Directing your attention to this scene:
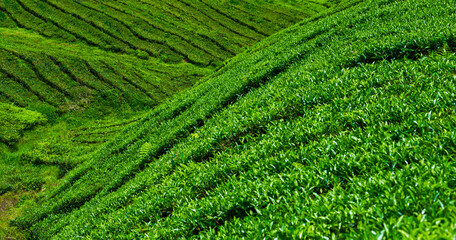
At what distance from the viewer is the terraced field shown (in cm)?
3581

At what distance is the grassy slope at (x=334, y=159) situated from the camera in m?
3.74

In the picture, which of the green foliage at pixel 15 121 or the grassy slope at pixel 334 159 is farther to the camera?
the green foliage at pixel 15 121

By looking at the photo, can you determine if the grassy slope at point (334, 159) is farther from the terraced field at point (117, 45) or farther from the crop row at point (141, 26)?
the crop row at point (141, 26)

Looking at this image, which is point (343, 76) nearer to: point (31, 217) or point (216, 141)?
point (216, 141)

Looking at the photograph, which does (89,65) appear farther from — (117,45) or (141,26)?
(141,26)

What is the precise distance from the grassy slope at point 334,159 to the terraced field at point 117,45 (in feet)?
88.2

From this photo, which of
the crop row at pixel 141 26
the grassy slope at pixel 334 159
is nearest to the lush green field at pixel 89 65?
the crop row at pixel 141 26

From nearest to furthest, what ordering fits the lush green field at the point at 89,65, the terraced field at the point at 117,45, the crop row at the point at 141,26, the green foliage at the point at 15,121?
the lush green field at the point at 89,65
the green foliage at the point at 15,121
the terraced field at the point at 117,45
the crop row at the point at 141,26

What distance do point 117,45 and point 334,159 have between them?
5140 centimetres

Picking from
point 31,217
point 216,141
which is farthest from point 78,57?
point 216,141

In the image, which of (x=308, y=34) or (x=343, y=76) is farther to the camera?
(x=308, y=34)

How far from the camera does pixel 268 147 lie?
7008mm

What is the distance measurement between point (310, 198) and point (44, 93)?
39.2m

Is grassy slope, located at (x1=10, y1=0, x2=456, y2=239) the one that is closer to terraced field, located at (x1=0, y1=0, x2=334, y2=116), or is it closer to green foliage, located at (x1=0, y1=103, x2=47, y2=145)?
green foliage, located at (x1=0, y1=103, x2=47, y2=145)
